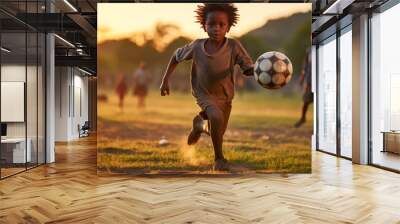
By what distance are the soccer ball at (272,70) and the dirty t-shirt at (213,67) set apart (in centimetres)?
45

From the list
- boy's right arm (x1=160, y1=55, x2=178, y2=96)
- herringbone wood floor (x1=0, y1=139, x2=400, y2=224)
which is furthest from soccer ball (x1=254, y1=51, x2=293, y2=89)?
herringbone wood floor (x1=0, y1=139, x2=400, y2=224)

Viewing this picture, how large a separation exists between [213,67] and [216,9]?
86 cm

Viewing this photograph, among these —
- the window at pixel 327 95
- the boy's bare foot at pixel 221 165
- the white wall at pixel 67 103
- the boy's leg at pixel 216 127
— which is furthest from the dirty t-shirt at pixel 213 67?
the white wall at pixel 67 103

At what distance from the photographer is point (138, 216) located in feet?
12.7

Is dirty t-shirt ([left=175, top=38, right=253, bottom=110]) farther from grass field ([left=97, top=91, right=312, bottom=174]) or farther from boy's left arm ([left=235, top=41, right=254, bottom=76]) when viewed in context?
grass field ([left=97, top=91, right=312, bottom=174])

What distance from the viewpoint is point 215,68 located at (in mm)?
6164

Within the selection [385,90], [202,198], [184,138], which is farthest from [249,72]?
[385,90]

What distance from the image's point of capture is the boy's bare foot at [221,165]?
6234mm

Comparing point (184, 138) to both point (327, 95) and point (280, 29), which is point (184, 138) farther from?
point (327, 95)

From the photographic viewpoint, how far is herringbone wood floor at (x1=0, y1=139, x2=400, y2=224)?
3.82m

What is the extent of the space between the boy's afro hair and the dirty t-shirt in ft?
0.95

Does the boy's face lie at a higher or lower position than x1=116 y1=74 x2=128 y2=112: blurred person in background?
higher

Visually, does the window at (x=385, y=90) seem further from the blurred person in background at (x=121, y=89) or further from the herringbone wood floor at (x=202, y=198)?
the blurred person in background at (x=121, y=89)

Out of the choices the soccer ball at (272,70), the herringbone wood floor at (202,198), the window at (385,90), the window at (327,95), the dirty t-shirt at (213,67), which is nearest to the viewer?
the herringbone wood floor at (202,198)
